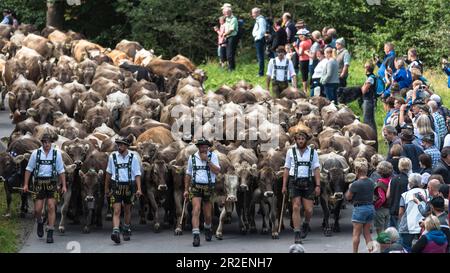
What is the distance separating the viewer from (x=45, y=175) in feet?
78.2

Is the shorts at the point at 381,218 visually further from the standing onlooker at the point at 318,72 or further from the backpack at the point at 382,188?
the standing onlooker at the point at 318,72

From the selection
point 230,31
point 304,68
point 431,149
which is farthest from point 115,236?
point 230,31

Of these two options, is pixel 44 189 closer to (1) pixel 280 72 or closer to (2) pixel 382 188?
(2) pixel 382 188

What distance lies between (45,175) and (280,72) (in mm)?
11991

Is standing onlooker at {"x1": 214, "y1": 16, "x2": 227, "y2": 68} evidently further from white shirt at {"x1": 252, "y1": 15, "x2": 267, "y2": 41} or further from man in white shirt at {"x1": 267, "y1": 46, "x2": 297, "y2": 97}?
man in white shirt at {"x1": 267, "y1": 46, "x2": 297, "y2": 97}

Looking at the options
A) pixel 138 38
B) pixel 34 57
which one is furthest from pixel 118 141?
pixel 138 38

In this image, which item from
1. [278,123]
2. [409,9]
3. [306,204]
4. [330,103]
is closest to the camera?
[306,204]

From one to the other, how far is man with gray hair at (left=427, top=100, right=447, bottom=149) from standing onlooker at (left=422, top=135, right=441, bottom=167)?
244 cm

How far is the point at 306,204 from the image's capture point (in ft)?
76.6

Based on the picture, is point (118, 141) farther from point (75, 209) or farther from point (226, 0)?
point (226, 0)

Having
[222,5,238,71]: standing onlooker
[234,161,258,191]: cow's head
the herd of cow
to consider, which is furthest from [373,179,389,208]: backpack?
[222,5,238,71]: standing onlooker

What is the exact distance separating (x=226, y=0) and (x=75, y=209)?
67.6 feet

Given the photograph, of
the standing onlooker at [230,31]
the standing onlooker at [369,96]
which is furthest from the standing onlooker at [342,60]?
the standing onlooker at [230,31]

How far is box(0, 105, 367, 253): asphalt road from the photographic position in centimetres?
2297
